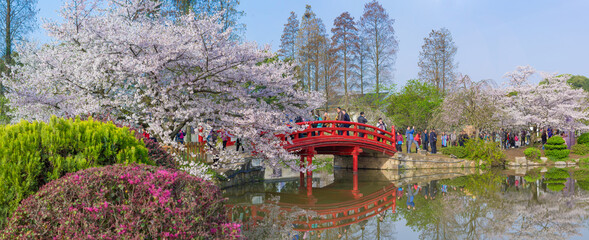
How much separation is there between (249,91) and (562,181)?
12849mm

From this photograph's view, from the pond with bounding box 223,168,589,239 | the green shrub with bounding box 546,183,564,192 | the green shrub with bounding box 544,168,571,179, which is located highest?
the green shrub with bounding box 544,168,571,179

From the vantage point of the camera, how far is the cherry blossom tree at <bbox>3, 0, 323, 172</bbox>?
7.99m

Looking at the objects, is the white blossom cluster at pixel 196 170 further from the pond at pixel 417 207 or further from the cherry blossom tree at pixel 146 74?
the pond at pixel 417 207

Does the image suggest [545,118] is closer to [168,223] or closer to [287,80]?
[287,80]

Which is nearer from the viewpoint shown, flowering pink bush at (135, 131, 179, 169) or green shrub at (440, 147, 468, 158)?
flowering pink bush at (135, 131, 179, 169)

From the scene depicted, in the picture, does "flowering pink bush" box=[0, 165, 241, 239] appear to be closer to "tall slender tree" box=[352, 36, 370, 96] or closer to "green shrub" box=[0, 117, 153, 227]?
"green shrub" box=[0, 117, 153, 227]

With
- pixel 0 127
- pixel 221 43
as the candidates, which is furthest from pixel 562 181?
pixel 0 127

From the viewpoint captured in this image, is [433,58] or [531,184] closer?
[531,184]

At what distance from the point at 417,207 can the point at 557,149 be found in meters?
15.8

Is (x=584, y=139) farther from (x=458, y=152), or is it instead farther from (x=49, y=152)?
(x=49, y=152)

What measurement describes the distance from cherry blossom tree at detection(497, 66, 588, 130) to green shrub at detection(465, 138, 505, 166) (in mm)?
5814

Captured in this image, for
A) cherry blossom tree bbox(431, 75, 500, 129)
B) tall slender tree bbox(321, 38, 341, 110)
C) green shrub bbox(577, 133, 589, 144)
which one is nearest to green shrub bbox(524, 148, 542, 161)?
cherry blossom tree bbox(431, 75, 500, 129)

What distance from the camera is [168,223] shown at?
12.7 ft

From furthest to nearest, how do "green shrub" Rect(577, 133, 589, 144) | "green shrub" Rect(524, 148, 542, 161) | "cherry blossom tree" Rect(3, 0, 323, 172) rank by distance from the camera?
"green shrub" Rect(577, 133, 589, 144) → "green shrub" Rect(524, 148, 542, 161) → "cherry blossom tree" Rect(3, 0, 323, 172)
